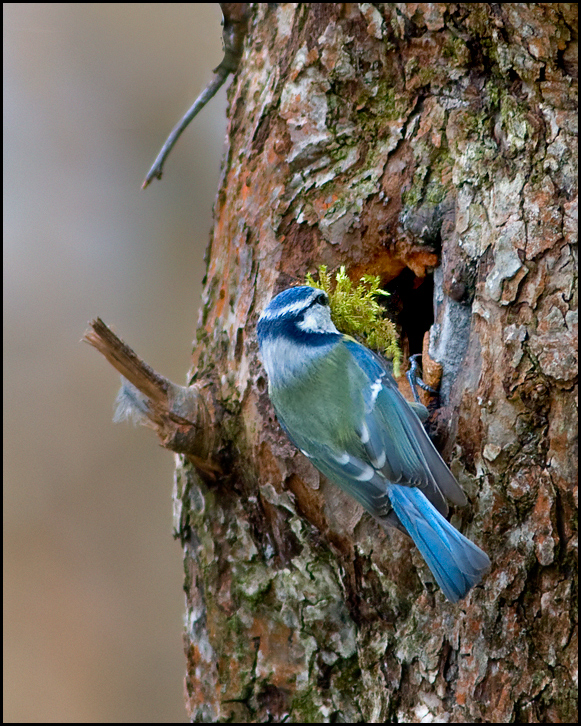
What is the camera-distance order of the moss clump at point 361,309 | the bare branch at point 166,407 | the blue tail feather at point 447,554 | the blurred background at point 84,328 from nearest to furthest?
the blue tail feather at point 447,554, the bare branch at point 166,407, the moss clump at point 361,309, the blurred background at point 84,328

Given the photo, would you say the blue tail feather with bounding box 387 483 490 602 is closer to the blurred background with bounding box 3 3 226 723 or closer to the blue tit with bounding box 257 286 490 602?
the blue tit with bounding box 257 286 490 602

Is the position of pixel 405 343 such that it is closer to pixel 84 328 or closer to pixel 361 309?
pixel 361 309

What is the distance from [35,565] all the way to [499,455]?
7.95ft

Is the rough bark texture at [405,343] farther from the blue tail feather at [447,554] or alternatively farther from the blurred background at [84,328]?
the blurred background at [84,328]

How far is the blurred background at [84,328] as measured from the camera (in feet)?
10.3

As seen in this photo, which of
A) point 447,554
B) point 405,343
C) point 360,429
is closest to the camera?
point 447,554

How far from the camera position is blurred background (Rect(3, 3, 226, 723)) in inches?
124

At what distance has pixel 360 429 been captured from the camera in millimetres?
1658

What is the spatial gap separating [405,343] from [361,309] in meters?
0.27

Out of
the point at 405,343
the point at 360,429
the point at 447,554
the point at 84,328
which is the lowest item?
the point at 447,554

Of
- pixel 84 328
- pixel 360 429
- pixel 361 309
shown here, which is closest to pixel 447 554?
pixel 360 429

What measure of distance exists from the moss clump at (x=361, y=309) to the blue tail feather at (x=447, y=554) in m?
0.54

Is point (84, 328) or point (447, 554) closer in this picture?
point (447, 554)

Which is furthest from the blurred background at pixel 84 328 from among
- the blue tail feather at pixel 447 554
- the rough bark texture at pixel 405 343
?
the blue tail feather at pixel 447 554
